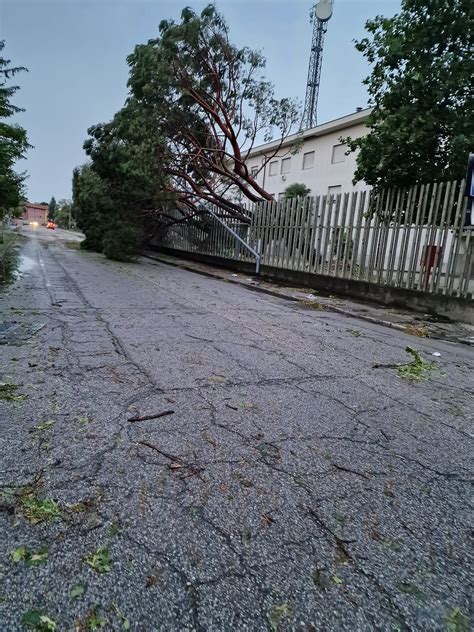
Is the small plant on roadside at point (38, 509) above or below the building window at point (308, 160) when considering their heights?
below

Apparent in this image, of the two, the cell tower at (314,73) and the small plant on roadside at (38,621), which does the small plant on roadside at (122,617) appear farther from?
the cell tower at (314,73)

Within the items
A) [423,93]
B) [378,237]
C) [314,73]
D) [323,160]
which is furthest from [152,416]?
[314,73]

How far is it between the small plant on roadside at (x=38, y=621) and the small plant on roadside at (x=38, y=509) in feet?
1.59

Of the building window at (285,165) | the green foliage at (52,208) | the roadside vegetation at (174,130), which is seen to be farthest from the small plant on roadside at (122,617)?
the green foliage at (52,208)

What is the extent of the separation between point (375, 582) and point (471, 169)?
7.74 m

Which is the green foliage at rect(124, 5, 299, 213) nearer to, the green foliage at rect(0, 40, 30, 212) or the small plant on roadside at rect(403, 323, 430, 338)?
the green foliage at rect(0, 40, 30, 212)

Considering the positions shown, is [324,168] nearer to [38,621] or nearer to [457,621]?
[457,621]

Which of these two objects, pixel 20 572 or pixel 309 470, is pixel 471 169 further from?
pixel 20 572

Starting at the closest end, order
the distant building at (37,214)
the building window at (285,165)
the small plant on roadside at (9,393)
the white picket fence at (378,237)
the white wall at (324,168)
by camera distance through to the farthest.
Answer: the small plant on roadside at (9,393)
the white picket fence at (378,237)
the white wall at (324,168)
the building window at (285,165)
the distant building at (37,214)

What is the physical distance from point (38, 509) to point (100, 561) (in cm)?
48

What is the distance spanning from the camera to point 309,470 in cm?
246

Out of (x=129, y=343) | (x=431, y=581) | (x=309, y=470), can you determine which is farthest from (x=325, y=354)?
(x=431, y=581)

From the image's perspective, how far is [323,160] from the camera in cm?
2791

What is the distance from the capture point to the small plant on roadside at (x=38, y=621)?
1.39 meters
